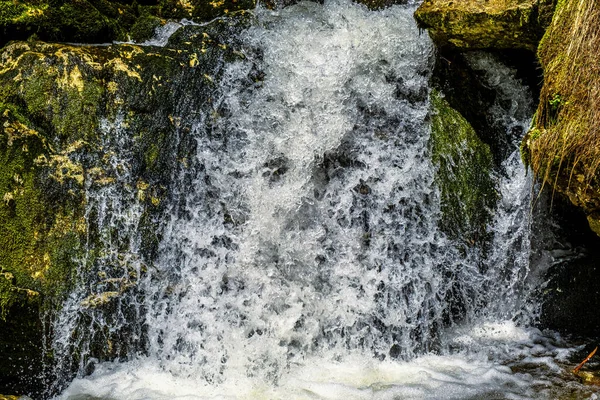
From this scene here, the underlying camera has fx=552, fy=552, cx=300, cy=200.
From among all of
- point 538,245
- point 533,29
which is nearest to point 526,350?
point 538,245

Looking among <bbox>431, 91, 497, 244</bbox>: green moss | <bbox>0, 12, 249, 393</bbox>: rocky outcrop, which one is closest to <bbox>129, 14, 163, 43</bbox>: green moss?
<bbox>0, 12, 249, 393</bbox>: rocky outcrop

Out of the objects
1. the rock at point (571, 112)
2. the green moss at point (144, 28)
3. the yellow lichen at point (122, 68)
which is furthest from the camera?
the green moss at point (144, 28)

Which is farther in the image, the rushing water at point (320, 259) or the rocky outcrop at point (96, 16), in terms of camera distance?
→ the rocky outcrop at point (96, 16)

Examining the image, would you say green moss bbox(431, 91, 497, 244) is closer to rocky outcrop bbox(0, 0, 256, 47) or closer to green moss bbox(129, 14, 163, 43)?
rocky outcrop bbox(0, 0, 256, 47)

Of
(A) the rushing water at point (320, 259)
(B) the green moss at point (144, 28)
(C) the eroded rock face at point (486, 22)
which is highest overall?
(B) the green moss at point (144, 28)

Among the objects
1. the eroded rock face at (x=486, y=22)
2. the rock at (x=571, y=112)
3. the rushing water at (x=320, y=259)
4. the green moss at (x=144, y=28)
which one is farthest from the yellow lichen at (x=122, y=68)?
the rock at (x=571, y=112)

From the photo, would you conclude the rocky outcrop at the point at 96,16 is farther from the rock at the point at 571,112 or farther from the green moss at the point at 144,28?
the rock at the point at 571,112

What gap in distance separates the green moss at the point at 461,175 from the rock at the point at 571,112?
2.76 ft

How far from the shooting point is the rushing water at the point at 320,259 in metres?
4.59

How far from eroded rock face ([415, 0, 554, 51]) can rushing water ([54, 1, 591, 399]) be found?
0.34m

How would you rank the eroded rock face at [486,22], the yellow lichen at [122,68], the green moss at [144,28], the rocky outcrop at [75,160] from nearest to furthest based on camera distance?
the rocky outcrop at [75,160]
the eroded rock face at [486,22]
the yellow lichen at [122,68]
the green moss at [144,28]

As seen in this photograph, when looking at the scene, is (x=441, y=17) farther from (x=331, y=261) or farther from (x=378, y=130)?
(x=331, y=261)

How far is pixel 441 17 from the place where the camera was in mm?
5422

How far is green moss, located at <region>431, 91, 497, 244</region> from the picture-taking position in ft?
17.4
